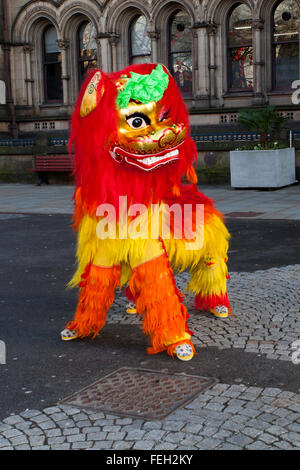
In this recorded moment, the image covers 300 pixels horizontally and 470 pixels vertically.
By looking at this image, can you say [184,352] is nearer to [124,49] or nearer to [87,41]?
[124,49]

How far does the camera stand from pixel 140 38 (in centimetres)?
2259

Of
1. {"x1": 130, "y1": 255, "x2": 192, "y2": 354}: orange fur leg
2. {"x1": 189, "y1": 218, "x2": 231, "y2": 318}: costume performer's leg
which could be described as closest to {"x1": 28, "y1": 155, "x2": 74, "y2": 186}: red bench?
{"x1": 189, "y1": 218, "x2": 231, "y2": 318}: costume performer's leg

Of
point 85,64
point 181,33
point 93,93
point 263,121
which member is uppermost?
point 181,33

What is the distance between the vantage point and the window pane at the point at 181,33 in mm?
21500

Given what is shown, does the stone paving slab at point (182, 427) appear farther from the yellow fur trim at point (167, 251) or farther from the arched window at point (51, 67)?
the arched window at point (51, 67)

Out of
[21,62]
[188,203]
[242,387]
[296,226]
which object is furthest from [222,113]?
[242,387]

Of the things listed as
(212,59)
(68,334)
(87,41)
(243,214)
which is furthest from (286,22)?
(68,334)

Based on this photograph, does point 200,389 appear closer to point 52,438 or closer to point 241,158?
point 52,438

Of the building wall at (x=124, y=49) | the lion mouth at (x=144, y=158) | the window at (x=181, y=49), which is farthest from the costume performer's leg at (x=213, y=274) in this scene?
the window at (x=181, y=49)

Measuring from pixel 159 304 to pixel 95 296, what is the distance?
0.52 m

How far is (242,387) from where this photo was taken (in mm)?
3996

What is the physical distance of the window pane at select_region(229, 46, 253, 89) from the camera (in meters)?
20.8

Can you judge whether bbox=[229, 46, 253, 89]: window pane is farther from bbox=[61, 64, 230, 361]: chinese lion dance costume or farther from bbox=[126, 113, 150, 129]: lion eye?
bbox=[126, 113, 150, 129]: lion eye

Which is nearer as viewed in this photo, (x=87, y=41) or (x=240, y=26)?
(x=240, y=26)
